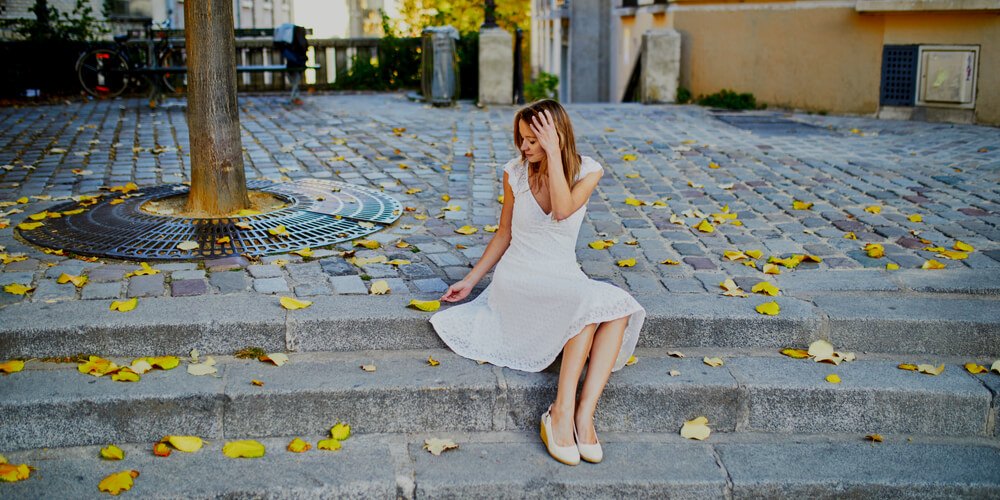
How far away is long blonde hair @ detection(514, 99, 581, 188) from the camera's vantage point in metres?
4.07

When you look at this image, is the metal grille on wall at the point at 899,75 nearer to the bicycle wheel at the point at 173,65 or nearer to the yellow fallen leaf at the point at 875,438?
the yellow fallen leaf at the point at 875,438

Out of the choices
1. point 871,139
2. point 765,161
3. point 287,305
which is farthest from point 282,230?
point 871,139

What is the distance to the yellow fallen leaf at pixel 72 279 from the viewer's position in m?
4.66

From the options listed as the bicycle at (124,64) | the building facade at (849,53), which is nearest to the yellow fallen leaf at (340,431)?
the building facade at (849,53)

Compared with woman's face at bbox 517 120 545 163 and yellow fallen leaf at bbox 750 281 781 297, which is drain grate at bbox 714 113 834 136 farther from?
woman's face at bbox 517 120 545 163

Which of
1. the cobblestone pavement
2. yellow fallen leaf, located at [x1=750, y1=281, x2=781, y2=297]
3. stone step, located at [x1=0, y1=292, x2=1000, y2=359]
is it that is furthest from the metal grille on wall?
yellow fallen leaf, located at [x1=750, y1=281, x2=781, y2=297]

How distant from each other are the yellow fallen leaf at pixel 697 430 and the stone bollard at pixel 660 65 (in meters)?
9.28

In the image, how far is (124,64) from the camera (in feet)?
44.4

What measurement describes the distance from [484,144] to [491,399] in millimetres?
5515

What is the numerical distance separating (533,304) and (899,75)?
8.76 m

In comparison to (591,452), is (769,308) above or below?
above

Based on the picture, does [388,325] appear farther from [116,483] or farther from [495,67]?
[495,67]

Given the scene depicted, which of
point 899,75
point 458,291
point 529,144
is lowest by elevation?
point 458,291

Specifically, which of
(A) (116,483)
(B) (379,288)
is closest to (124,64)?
(B) (379,288)
